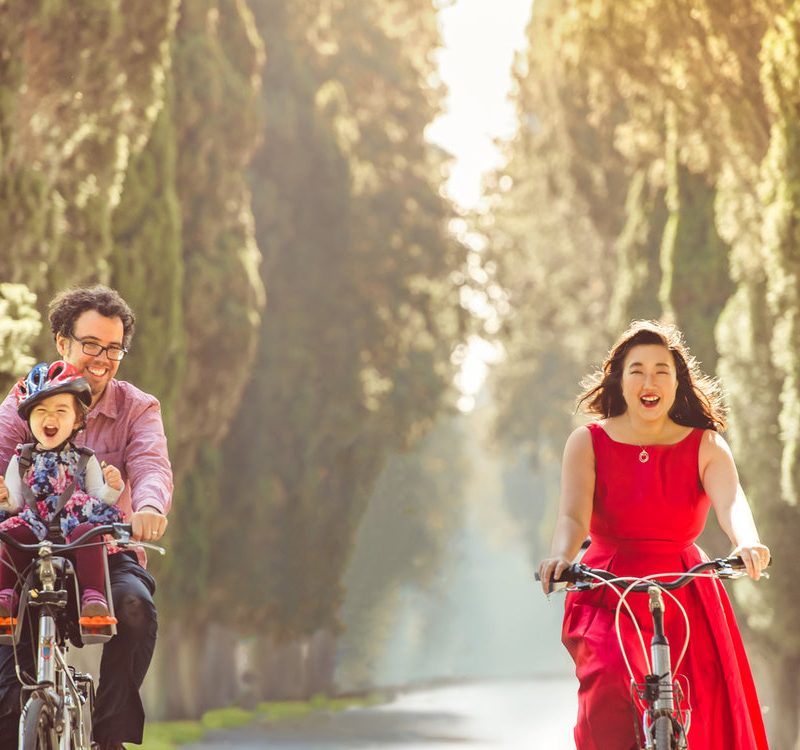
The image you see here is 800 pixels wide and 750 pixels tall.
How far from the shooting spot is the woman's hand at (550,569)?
239 inches

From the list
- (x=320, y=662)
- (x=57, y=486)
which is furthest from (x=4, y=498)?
Result: (x=320, y=662)

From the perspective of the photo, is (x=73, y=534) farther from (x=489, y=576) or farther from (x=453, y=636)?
(x=489, y=576)

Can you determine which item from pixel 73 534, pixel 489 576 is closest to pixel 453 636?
pixel 489 576

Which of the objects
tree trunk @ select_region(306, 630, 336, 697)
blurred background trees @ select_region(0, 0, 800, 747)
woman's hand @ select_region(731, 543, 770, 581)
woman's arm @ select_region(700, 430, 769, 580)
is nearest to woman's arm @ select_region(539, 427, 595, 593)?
woman's arm @ select_region(700, 430, 769, 580)

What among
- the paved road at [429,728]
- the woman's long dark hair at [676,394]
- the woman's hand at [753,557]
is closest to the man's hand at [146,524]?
the woman's long dark hair at [676,394]

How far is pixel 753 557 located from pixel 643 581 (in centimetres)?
36

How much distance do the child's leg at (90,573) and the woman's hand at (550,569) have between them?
56.0 inches

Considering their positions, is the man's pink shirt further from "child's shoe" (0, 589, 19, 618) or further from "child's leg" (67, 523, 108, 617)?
"child's shoe" (0, 589, 19, 618)

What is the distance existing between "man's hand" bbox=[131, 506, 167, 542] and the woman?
1273mm

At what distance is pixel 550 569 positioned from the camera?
6.10 meters

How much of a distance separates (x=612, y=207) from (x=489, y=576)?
311 ft

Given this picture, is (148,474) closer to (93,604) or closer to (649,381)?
(93,604)

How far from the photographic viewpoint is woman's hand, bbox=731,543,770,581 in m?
5.97

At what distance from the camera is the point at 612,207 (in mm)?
29594
